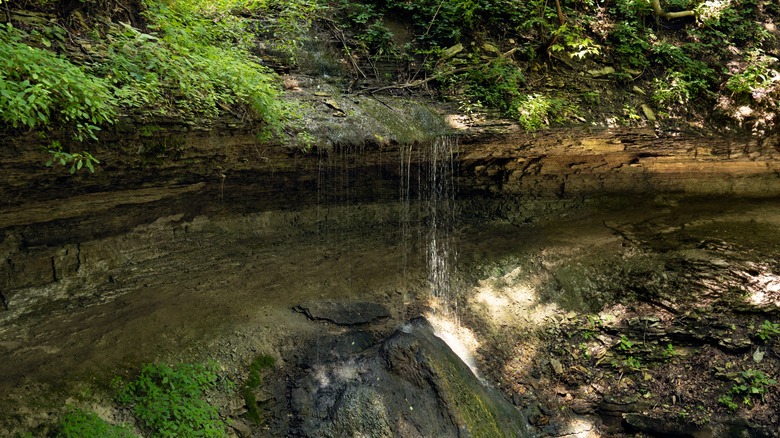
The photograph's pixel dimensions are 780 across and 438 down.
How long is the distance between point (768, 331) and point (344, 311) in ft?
19.6

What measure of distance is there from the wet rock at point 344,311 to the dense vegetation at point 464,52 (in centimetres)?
269

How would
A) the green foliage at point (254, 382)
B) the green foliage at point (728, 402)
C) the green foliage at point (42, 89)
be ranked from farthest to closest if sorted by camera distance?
the green foliage at point (728, 402)
the green foliage at point (254, 382)
the green foliage at point (42, 89)

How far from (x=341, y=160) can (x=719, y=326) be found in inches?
233

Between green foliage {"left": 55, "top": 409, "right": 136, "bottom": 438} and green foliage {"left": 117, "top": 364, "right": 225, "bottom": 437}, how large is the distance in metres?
0.29

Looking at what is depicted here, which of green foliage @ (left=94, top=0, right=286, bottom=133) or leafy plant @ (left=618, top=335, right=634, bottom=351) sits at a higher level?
green foliage @ (left=94, top=0, right=286, bottom=133)

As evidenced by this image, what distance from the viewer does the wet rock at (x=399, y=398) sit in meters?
5.16

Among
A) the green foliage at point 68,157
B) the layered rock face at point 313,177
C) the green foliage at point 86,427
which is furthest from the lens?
the layered rock face at point 313,177

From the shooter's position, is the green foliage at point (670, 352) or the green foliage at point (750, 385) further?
the green foliage at point (670, 352)

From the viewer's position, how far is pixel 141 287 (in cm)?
597

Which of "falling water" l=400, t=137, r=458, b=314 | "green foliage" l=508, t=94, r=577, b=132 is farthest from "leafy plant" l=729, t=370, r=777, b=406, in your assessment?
"green foliage" l=508, t=94, r=577, b=132

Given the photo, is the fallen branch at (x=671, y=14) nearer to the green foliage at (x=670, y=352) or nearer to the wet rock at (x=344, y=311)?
the green foliage at (x=670, y=352)


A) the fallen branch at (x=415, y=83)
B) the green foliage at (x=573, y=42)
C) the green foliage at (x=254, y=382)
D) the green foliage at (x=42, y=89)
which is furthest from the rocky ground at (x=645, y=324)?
the green foliage at (x=42, y=89)

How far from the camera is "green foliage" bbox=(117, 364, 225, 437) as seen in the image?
4.92 meters

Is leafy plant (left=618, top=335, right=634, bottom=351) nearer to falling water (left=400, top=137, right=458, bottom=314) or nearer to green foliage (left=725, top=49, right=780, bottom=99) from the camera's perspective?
falling water (left=400, top=137, right=458, bottom=314)
